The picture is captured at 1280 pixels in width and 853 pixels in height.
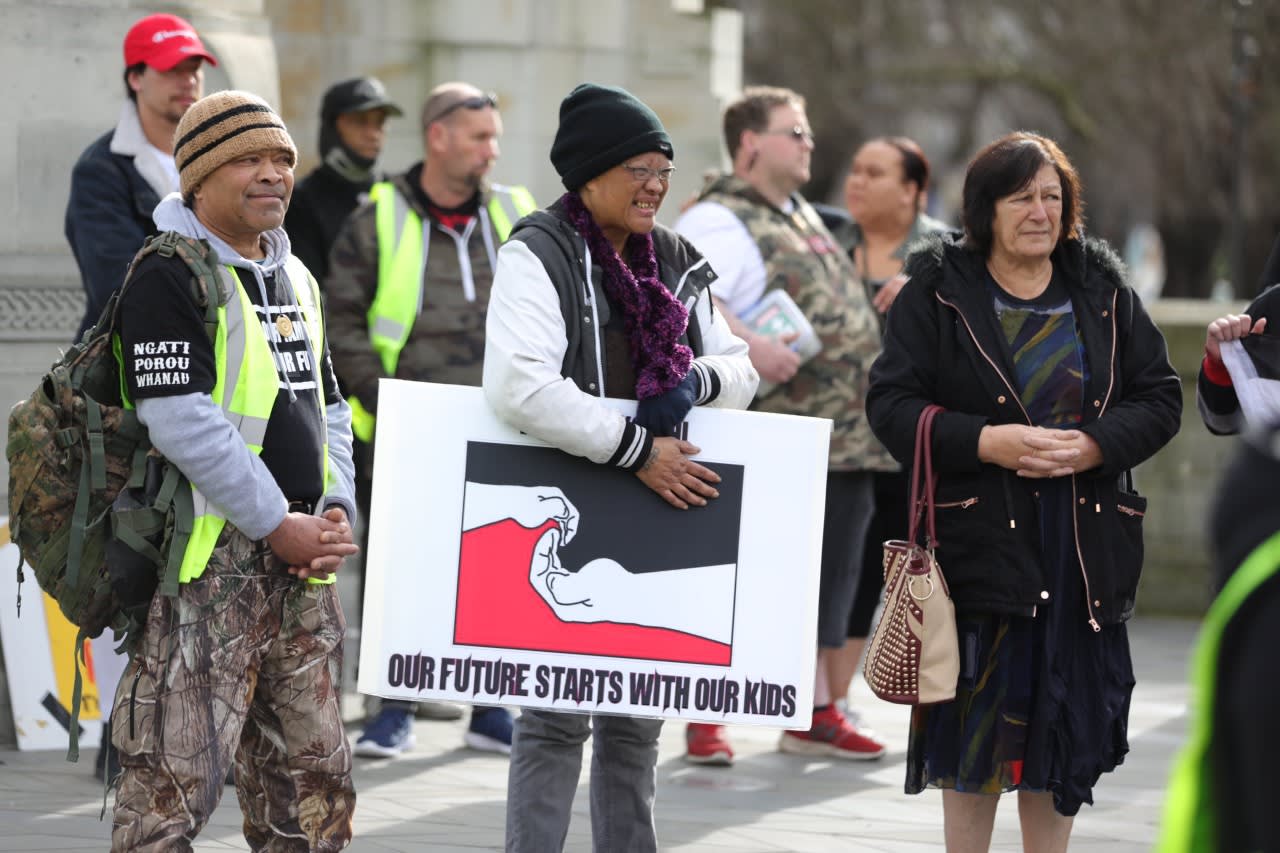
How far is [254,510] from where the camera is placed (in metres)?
4.46

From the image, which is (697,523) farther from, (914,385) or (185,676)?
(185,676)

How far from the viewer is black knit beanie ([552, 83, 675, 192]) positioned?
4.77 m

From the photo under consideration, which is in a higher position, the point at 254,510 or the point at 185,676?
the point at 254,510

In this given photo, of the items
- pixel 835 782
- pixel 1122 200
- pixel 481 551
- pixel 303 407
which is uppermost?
pixel 1122 200

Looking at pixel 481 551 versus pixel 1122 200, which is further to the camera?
pixel 1122 200

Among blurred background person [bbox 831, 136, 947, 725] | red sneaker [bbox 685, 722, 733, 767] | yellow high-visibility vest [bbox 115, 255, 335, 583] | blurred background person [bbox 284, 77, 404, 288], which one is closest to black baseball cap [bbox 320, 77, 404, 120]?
blurred background person [bbox 284, 77, 404, 288]

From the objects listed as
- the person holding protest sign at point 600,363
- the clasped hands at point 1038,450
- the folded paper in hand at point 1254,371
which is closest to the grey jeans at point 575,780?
the person holding protest sign at point 600,363

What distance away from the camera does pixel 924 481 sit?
5102mm

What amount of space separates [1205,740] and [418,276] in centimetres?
512

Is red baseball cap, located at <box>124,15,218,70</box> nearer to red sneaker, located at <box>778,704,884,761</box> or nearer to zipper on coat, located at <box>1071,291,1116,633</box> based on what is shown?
zipper on coat, located at <box>1071,291,1116,633</box>

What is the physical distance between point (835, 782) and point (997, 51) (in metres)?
21.0

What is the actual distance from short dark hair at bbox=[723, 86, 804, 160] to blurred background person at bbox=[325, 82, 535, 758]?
2.81 ft

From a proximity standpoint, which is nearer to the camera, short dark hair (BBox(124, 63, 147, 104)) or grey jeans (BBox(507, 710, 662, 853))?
grey jeans (BBox(507, 710, 662, 853))

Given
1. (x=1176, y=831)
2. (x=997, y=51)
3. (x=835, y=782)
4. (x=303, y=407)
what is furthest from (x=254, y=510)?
(x=997, y=51)
